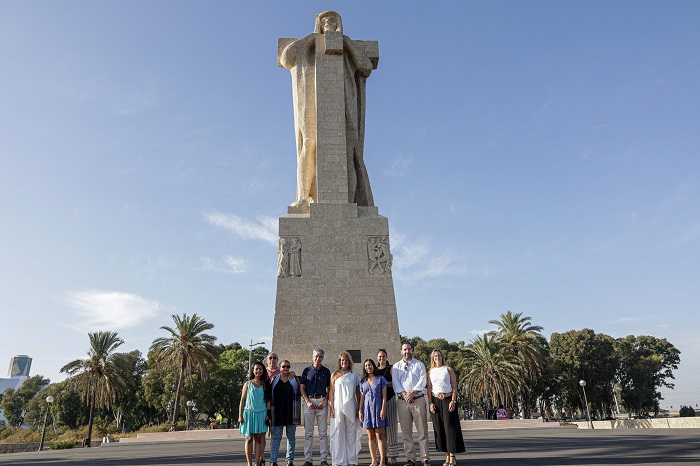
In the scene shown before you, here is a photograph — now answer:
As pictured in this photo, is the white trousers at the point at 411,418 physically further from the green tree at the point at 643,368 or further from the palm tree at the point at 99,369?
the green tree at the point at 643,368

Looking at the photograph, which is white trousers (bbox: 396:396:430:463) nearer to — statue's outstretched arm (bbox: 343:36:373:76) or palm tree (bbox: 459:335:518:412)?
statue's outstretched arm (bbox: 343:36:373:76)

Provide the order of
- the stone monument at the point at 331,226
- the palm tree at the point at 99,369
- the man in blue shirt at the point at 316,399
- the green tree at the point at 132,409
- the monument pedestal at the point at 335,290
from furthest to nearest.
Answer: the green tree at the point at 132,409 < the palm tree at the point at 99,369 < the stone monument at the point at 331,226 < the monument pedestal at the point at 335,290 < the man in blue shirt at the point at 316,399

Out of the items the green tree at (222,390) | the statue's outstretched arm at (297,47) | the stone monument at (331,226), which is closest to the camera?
the stone monument at (331,226)

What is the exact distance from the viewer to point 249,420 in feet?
21.6

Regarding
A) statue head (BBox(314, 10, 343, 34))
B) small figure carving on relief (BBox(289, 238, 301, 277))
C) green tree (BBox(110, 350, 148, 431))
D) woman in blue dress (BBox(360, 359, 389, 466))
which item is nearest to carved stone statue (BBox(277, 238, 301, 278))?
small figure carving on relief (BBox(289, 238, 301, 277))

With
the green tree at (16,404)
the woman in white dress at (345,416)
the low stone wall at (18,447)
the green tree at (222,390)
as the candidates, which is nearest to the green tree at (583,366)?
the green tree at (222,390)

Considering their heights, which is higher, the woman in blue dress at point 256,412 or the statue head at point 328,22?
the statue head at point 328,22

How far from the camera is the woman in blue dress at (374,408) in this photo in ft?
21.2

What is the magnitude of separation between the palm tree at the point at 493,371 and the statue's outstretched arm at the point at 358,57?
20373 mm

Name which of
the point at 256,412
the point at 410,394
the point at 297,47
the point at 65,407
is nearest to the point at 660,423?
the point at 410,394

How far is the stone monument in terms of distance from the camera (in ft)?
53.6

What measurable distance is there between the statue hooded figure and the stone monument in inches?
1.5

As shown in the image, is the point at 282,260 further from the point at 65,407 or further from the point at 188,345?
the point at 65,407

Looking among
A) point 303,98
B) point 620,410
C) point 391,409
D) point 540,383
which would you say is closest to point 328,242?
point 303,98
